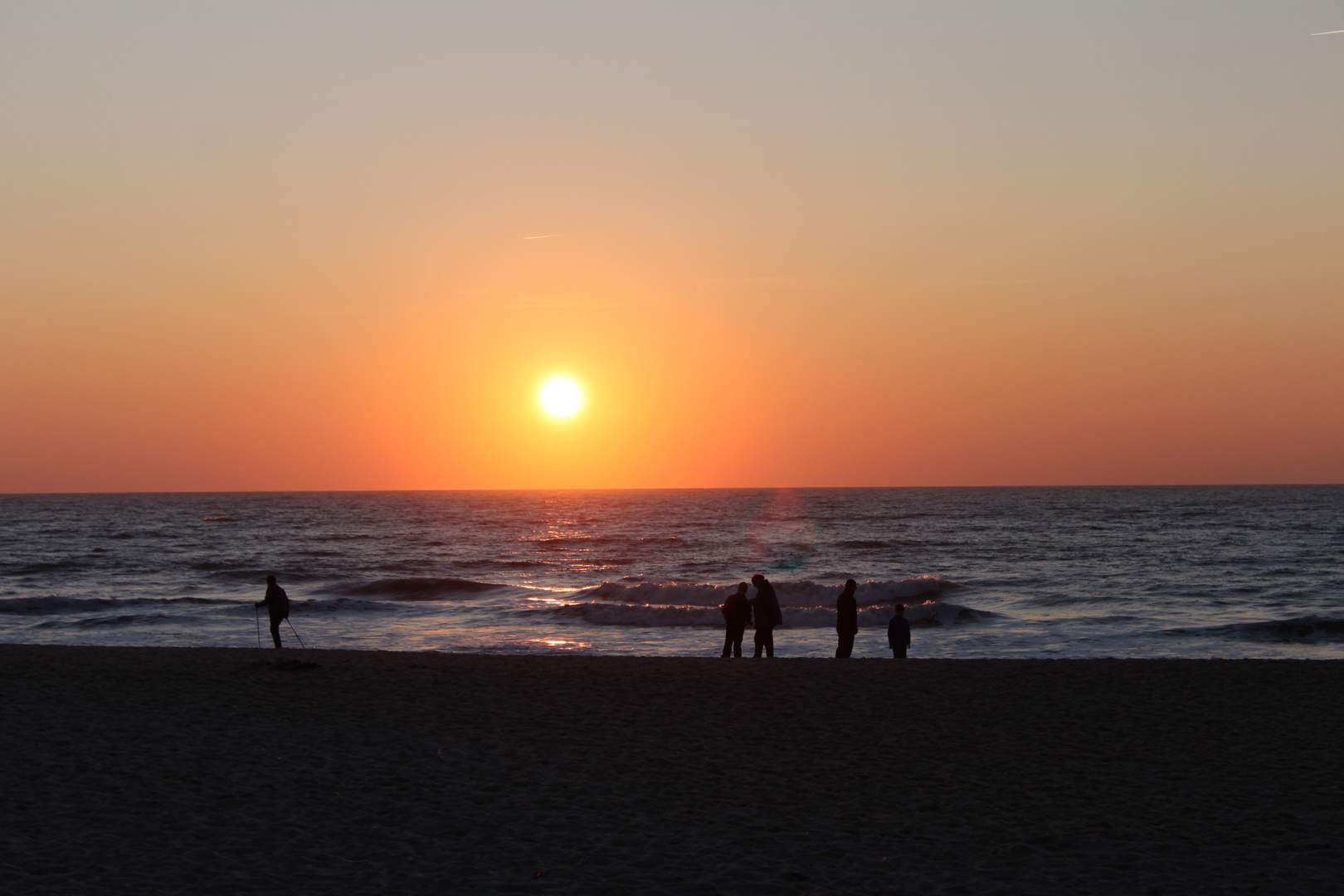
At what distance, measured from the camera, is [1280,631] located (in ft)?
87.6

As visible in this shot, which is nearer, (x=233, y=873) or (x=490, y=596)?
(x=233, y=873)

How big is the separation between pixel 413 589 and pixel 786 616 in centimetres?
1758

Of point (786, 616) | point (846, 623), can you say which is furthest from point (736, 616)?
point (786, 616)

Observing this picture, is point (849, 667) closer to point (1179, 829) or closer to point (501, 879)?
point (1179, 829)

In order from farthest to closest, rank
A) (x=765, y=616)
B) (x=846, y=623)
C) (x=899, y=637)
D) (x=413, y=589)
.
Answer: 1. (x=413, y=589)
2. (x=846, y=623)
3. (x=899, y=637)
4. (x=765, y=616)

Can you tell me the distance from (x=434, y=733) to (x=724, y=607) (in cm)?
827

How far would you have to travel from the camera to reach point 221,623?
30344 millimetres

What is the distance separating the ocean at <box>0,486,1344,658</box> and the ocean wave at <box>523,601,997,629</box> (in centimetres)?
11

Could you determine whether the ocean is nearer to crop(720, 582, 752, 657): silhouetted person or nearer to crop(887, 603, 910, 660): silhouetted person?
crop(887, 603, 910, 660): silhouetted person

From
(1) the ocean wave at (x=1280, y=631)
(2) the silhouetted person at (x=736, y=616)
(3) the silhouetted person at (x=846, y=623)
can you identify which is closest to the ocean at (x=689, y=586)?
(1) the ocean wave at (x=1280, y=631)

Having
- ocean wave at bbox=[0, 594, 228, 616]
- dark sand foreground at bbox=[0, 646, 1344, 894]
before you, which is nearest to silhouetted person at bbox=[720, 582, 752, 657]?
dark sand foreground at bbox=[0, 646, 1344, 894]

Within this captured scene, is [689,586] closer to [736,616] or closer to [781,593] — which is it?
[781,593]

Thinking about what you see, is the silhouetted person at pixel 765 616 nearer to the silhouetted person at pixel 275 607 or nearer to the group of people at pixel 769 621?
the group of people at pixel 769 621

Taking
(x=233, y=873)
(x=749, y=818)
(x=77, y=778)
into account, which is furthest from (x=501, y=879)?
(x=77, y=778)
